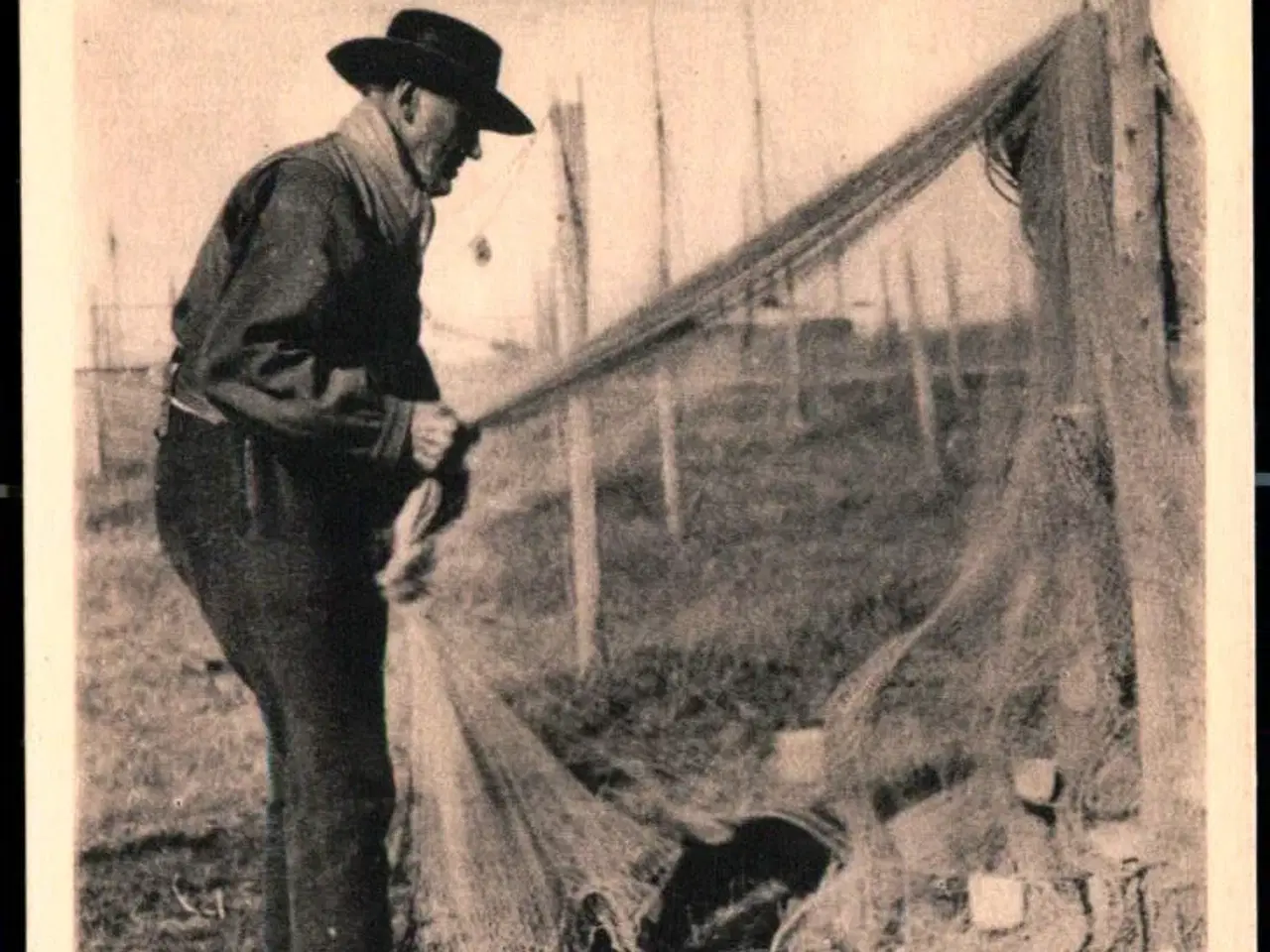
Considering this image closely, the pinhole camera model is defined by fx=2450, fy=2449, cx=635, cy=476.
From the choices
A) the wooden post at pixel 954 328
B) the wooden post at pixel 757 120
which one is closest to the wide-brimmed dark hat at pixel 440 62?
the wooden post at pixel 757 120

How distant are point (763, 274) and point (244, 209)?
0.83 meters

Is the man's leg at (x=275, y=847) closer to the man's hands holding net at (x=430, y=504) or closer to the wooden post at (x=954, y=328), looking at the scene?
the man's hands holding net at (x=430, y=504)

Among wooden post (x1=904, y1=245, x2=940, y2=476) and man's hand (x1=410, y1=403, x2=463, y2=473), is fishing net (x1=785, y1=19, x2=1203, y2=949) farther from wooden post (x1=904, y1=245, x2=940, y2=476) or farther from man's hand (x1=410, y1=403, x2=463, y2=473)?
man's hand (x1=410, y1=403, x2=463, y2=473)

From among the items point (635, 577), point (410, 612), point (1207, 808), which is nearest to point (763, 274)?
point (635, 577)

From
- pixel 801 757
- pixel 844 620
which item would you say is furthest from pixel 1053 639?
pixel 801 757

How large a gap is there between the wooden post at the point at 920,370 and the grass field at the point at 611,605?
20 millimetres

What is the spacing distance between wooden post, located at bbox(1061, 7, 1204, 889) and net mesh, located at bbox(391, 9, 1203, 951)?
1 centimetres

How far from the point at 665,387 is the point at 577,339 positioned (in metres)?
0.16

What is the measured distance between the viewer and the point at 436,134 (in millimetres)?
3939

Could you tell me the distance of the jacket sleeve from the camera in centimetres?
382

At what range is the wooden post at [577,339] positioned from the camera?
3912 millimetres

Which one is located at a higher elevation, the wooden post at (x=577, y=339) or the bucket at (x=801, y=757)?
the wooden post at (x=577, y=339)

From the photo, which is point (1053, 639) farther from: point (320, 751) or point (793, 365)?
point (320, 751)

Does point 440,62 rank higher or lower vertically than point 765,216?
higher
